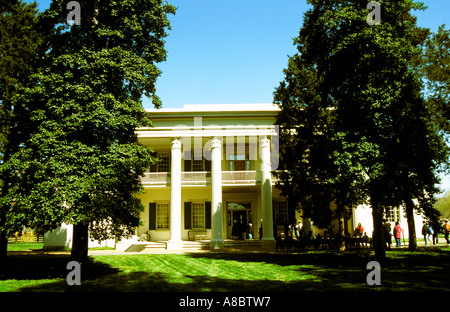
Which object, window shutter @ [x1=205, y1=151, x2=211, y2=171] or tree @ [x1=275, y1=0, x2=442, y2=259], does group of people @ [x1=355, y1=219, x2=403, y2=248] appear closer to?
tree @ [x1=275, y1=0, x2=442, y2=259]

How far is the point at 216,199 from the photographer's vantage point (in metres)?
20.6

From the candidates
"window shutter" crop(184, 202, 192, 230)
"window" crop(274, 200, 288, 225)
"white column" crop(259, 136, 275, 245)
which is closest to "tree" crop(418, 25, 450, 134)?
"white column" crop(259, 136, 275, 245)

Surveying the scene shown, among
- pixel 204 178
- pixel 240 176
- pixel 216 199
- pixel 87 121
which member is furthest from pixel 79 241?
pixel 240 176

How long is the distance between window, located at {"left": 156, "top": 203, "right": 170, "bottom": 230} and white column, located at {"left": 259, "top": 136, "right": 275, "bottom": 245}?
25.6 feet

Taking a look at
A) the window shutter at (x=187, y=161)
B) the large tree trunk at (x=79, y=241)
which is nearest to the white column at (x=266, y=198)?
the window shutter at (x=187, y=161)

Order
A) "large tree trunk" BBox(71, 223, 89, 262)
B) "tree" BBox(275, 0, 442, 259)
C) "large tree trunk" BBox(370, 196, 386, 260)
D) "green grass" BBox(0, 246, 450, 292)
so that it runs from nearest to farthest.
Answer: "green grass" BBox(0, 246, 450, 292)
"large tree trunk" BBox(71, 223, 89, 262)
"tree" BBox(275, 0, 442, 259)
"large tree trunk" BBox(370, 196, 386, 260)

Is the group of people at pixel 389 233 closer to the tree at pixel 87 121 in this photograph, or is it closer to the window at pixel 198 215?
the window at pixel 198 215

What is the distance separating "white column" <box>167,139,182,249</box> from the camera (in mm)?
19984

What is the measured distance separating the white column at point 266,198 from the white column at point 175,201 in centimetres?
545

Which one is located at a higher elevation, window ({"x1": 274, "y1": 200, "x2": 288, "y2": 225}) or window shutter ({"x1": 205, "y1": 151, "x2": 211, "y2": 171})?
window shutter ({"x1": 205, "y1": 151, "x2": 211, "y2": 171})
